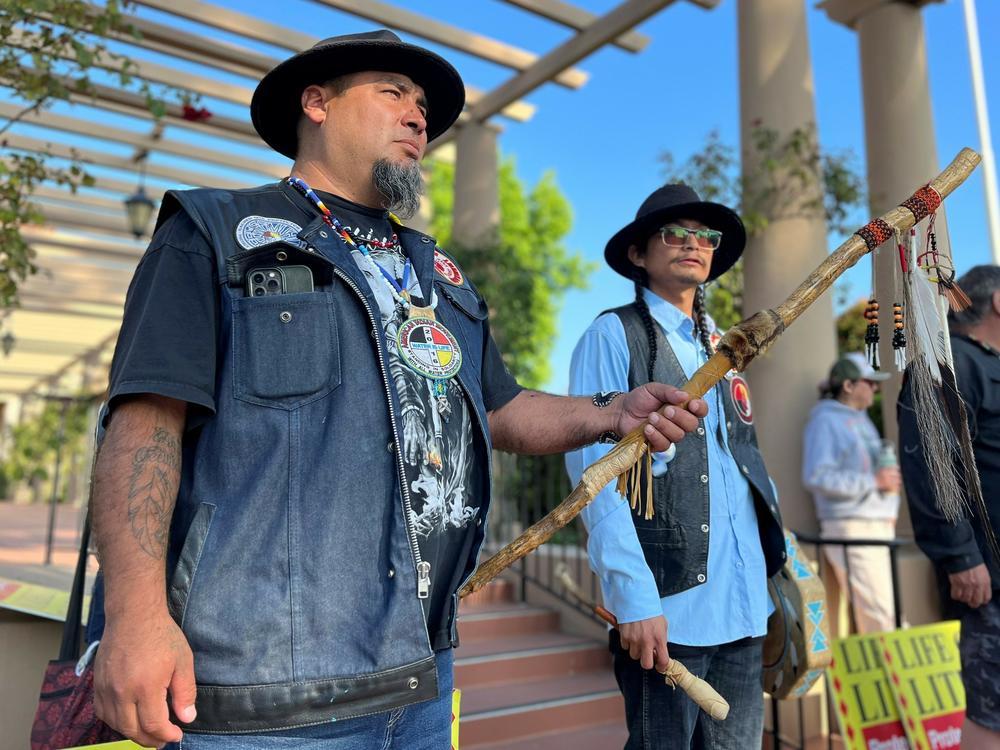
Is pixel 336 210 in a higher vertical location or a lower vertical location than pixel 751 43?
lower

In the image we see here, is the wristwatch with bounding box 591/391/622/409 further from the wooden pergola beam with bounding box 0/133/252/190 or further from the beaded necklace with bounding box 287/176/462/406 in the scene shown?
the wooden pergola beam with bounding box 0/133/252/190

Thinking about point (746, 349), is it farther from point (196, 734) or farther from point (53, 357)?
point (53, 357)

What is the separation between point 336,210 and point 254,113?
39 cm

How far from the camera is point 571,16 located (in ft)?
27.1

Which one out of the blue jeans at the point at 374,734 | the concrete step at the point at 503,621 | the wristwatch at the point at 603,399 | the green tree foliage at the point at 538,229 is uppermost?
the green tree foliage at the point at 538,229

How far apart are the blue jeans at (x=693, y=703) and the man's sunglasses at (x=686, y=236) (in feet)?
4.31

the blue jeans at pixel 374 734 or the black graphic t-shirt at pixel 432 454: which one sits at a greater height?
the black graphic t-shirt at pixel 432 454

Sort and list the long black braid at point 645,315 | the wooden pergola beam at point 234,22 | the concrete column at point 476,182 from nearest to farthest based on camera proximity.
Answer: the long black braid at point 645,315 → the wooden pergola beam at point 234,22 → the concrete column at point 476,182

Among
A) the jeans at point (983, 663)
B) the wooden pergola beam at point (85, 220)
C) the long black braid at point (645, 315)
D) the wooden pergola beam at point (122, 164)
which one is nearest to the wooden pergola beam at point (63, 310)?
the wooden pergola beam at point (85, 220)

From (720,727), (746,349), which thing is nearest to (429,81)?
(746,349)

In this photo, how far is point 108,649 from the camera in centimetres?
123

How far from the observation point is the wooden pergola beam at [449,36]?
26.1ft

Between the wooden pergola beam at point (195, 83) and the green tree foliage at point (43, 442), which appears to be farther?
the green tree foliage at point (43, 442)

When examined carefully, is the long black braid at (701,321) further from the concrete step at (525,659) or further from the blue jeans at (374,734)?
the concrete step at (525,659)
